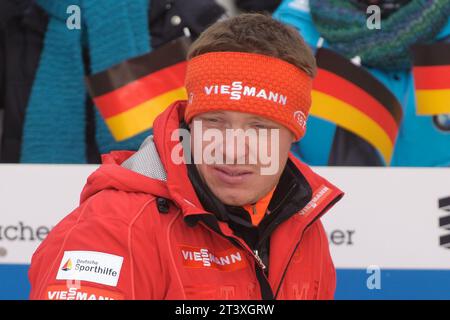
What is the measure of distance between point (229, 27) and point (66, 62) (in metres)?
1.27

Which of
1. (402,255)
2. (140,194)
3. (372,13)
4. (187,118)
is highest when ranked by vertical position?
(372,13)

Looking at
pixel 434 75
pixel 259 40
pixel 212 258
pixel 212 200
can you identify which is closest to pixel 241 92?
pixel 259 40

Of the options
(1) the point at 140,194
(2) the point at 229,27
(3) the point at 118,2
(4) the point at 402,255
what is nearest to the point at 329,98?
(4) the point at 402,255

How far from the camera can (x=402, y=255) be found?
243 centimetres

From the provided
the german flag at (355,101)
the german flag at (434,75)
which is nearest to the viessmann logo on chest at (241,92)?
the german flag at (355,101)

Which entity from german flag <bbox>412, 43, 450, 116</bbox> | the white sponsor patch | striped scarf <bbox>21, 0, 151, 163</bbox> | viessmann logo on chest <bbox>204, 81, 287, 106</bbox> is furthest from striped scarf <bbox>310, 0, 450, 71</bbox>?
the white sponsor patch

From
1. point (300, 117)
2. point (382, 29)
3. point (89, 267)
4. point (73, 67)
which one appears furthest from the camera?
point (73, 67)

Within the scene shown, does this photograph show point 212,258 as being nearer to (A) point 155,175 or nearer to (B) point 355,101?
(A) point 155,175

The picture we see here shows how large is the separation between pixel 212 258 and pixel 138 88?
4.18 feet

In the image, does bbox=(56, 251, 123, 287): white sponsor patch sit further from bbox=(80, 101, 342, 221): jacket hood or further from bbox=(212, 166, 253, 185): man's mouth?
bbox=(212, 166, 253, 185): man's mouth

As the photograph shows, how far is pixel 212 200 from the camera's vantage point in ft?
4.79
